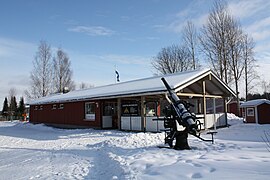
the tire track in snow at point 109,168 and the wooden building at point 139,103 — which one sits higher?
the wooden building at point 139,103

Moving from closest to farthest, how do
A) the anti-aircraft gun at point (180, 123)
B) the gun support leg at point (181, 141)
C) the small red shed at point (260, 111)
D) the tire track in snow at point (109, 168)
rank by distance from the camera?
the tire track in snow at point (109, 168) < the anti-aircraft gun at point (180, 123) < the gun support leg at point (181, 141) < the small red shed at point (260, 111)

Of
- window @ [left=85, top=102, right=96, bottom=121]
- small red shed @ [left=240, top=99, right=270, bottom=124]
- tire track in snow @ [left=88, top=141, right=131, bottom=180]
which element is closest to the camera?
tire track in snow @ [left=88, top=141, right=131, bottom=180]

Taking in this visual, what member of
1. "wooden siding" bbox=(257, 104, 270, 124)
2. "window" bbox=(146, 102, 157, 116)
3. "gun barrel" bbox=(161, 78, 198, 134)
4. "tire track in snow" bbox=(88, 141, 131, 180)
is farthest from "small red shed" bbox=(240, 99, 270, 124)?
"tire track in snow" bbox=(88, 141, 131, 180)

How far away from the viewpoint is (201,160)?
6.77 meters

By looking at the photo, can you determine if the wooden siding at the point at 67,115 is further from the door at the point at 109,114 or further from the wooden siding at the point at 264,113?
the wooden siding at the point at 264,113

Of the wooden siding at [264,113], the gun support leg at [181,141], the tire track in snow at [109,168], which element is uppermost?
the wooden siding at [264,113]

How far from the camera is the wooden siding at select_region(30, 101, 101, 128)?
66.8 ft

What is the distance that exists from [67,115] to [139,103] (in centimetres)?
808

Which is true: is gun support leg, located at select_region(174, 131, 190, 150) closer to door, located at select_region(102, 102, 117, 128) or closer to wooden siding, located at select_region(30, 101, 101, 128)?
door, located at select_region(102, 102, 117, 128)

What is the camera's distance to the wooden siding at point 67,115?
2038 cm

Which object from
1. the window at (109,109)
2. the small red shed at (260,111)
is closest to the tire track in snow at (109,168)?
the window at (109,109)

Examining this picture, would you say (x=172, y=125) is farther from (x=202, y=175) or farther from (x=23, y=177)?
(x=23, y=177)

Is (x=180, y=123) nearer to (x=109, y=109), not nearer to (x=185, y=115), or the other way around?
(x=185, y=115)

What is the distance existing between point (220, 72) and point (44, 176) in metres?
25.5
